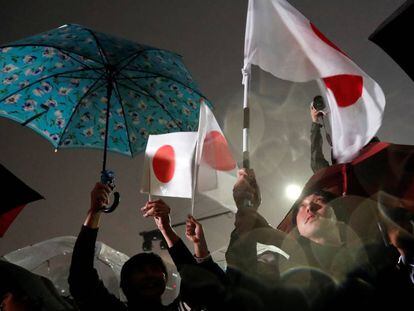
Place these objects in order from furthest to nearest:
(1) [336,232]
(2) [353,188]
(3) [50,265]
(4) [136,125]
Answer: (3) [50,265] < (4) [136,125] < (2) [353,188] < (1) [336,232]

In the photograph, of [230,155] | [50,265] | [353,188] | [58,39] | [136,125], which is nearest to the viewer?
[353,188]

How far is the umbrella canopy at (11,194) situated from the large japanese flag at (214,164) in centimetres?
136

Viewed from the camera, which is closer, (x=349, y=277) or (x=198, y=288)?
(x=349, y=277)

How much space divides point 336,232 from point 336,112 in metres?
0.88

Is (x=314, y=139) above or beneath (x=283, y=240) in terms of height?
above

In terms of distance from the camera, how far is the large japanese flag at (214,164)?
3.80 metres

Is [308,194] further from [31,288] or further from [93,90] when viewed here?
[93,90]

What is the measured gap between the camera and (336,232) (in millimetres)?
2596

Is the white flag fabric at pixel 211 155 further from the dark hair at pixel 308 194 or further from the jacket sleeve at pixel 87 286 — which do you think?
the jacket sleeve at pixel 87 286

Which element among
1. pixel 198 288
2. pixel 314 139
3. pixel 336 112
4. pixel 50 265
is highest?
pixel 336 112

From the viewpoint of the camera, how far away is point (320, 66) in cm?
306

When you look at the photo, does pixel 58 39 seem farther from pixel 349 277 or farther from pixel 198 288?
pixel 349 277

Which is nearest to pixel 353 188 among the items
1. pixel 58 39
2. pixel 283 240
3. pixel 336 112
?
pixel 336 112

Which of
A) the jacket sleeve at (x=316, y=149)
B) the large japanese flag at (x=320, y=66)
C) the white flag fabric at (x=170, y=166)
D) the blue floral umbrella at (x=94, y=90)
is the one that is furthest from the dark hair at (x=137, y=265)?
the jacket sleeve at (x=316, y=149)
